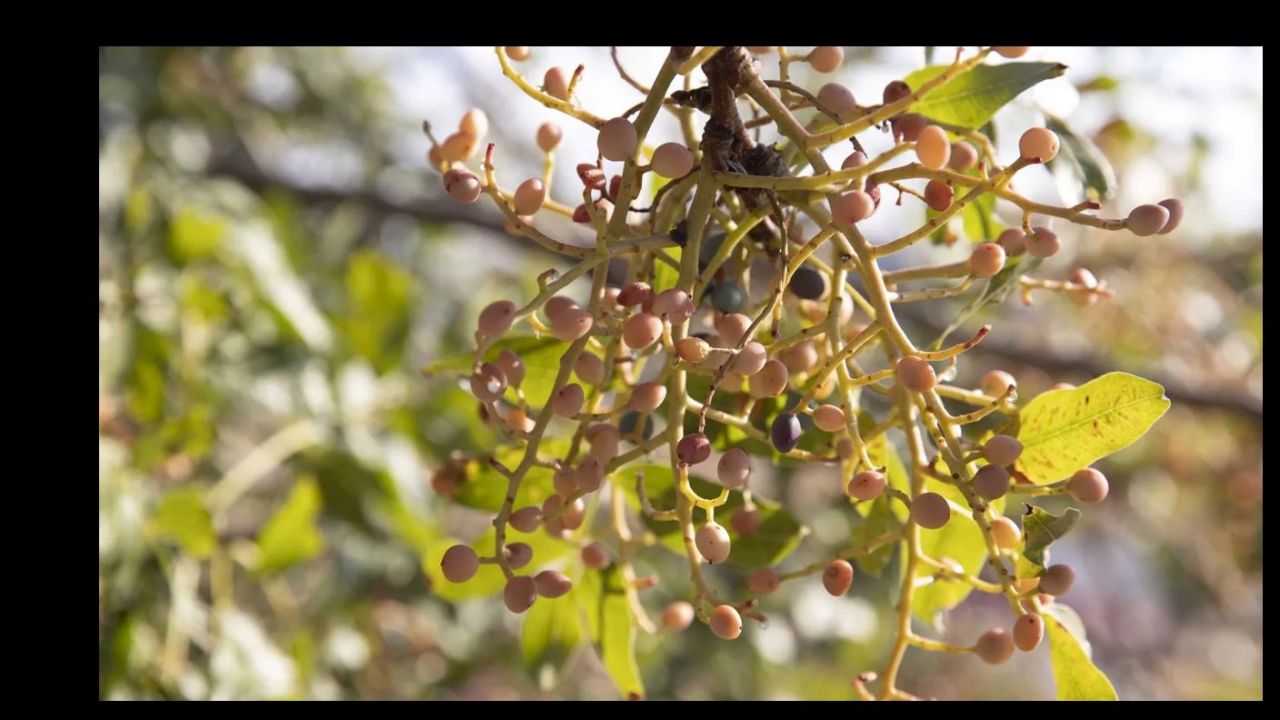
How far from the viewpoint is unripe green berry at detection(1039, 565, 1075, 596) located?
56cm

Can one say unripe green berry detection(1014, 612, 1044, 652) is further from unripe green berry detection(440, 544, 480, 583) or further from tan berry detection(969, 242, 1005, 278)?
unripe green berry detection(440, 544, 480, 583)

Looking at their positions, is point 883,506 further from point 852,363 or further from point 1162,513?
point 1162,513

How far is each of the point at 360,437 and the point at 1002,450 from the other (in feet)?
3.44

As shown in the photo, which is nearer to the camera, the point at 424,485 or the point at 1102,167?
the point at 1102,167

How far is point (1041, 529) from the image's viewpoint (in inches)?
22.1

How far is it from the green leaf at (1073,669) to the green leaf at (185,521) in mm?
884

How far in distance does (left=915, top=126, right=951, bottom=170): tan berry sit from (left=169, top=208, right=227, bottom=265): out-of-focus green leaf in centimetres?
108

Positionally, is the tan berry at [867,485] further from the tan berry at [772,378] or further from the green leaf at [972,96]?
the green leaf at [972,96]

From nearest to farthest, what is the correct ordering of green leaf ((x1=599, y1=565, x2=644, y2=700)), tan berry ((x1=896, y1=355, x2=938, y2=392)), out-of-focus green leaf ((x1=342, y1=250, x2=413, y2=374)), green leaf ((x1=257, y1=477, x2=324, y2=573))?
tan berry ((x1=896, y1=355, x2=938, y2=392)), green leaf ((x1=599, y1=565, x2=644, y2=700)), green leaf ((x1=257, y1=477, x2=324, y2=573)), out-of-focus green leaf ((x1=342, y1=250, x2=413, y2=374))

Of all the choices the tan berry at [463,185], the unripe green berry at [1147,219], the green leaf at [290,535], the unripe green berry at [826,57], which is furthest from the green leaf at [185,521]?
the unripe green berry at [1147,219]

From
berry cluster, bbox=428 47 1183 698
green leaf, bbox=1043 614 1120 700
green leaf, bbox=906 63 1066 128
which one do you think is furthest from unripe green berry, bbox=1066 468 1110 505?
green leaf, bbox=906 63 1066 128
